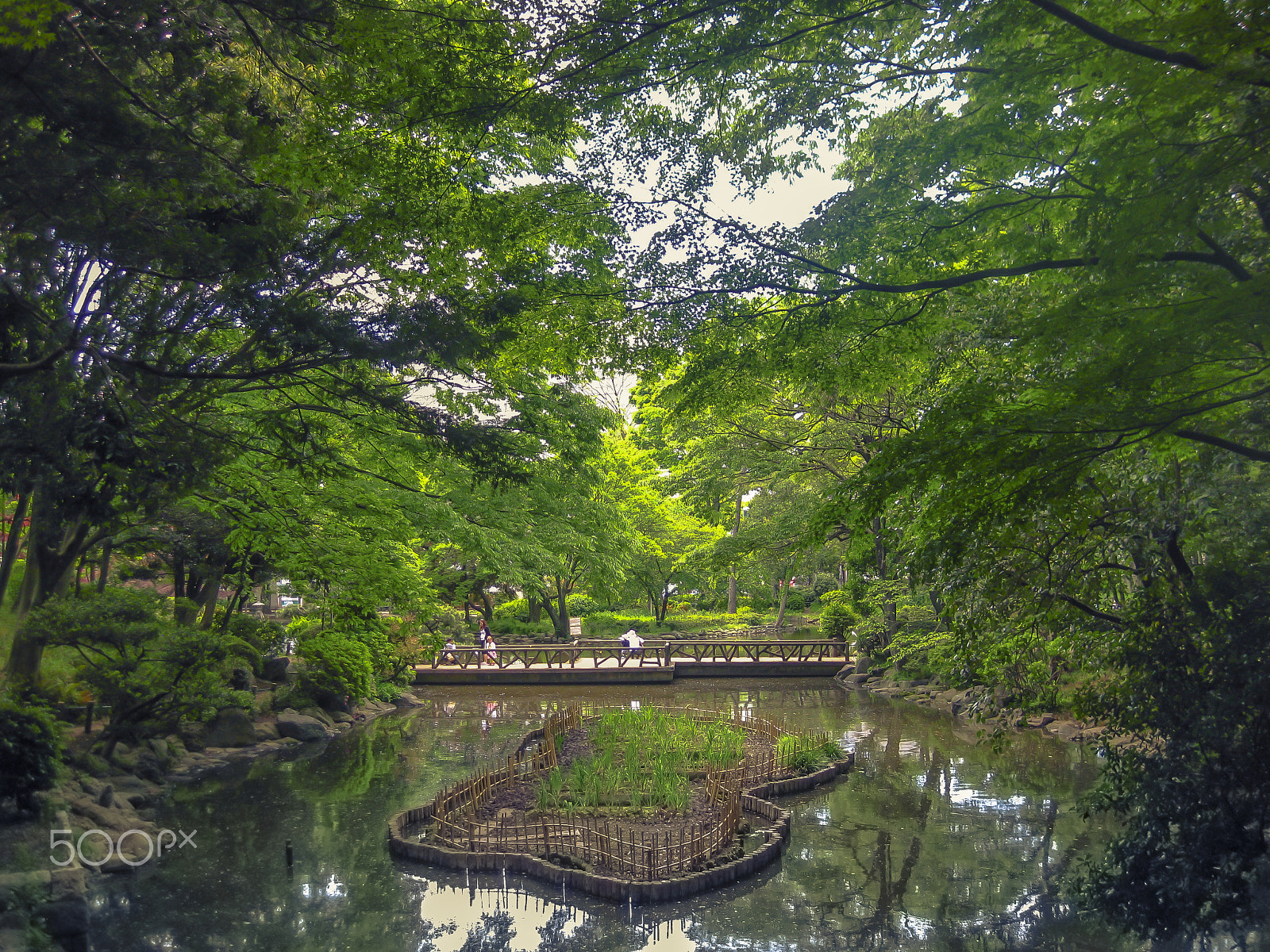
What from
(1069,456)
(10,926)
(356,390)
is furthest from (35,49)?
(1069,456)

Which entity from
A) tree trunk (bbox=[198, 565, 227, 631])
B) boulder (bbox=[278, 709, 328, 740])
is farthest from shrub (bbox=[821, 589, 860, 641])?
tree trunk (bbox=[198, 565, 227, 631])

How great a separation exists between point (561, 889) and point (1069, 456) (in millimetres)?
6305

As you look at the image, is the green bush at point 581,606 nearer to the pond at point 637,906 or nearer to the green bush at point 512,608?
the green bush at point 512,608

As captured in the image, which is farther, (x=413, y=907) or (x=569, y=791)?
(x=569, y=791)

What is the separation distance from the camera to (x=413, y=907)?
8008 mm

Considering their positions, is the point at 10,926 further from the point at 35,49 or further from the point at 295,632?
the point at 295,632

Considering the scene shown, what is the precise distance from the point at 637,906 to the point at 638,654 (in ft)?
53.6

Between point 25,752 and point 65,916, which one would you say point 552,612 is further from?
point 65,916

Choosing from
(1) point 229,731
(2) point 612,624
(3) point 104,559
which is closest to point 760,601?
(2) point 612,624

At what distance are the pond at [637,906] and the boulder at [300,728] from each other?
5.23ft

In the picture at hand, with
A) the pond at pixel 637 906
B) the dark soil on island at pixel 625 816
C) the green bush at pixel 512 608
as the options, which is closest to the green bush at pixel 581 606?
the green bush at pixel 512 608

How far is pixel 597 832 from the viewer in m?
8.94

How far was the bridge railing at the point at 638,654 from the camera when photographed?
23.7 metres

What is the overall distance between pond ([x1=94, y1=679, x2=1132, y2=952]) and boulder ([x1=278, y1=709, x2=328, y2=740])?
1.59m
